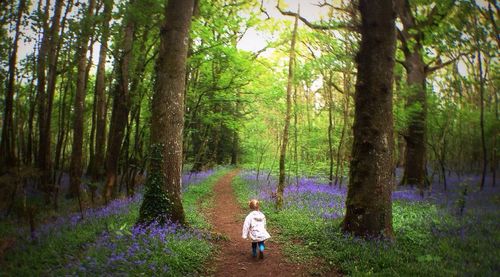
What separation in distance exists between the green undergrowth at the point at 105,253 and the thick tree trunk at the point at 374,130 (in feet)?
13.2

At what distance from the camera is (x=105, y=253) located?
6.17m

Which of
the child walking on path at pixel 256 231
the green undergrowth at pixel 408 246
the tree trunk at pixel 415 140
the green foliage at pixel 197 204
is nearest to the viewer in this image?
the green undergrowth at pixel 408 246

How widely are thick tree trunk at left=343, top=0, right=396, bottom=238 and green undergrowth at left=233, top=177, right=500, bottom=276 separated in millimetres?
610

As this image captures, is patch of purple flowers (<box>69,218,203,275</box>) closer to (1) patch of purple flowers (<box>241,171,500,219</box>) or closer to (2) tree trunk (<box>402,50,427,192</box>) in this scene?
(1) patch of purple flowers (<box>241,171,500,219</box>)

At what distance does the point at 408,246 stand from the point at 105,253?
6.72 metres

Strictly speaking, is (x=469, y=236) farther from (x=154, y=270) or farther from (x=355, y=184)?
(x=154, y=270)

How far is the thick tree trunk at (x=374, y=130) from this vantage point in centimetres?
759

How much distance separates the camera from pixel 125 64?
42.9 ft

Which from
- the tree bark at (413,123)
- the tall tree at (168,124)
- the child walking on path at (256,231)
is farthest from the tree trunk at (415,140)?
the tall tree at (168,124)

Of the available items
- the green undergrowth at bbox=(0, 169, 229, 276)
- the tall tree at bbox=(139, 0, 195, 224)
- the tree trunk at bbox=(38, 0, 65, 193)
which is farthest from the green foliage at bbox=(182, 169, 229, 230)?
the tree trunk at bbox=(38, 0, 65, 193)

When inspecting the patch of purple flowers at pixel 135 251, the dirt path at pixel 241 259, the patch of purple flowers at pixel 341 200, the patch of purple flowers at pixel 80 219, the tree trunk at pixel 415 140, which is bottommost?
the dirt path at pixel 241 259

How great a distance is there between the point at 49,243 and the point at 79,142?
9109 mm

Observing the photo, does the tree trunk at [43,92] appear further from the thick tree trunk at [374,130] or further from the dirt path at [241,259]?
the thick tree trunk at [374,130]

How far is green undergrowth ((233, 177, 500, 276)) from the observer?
5.85 metres
